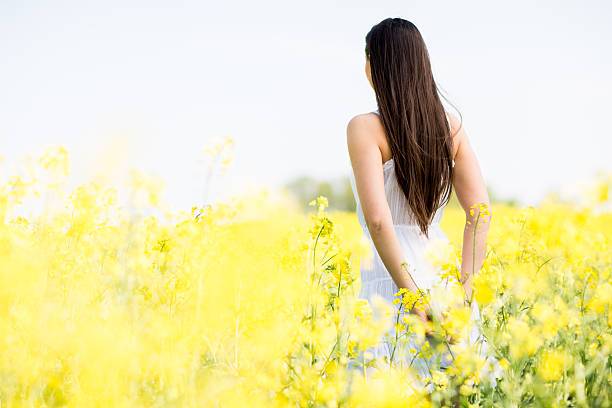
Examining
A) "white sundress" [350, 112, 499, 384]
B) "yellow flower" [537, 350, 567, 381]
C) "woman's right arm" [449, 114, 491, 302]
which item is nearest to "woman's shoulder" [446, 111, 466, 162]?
"woman's right arm" [449, 114, 491, 302]

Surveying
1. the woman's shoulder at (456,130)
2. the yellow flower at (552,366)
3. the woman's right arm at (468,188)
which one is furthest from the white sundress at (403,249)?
the yellow flower at (552,366)

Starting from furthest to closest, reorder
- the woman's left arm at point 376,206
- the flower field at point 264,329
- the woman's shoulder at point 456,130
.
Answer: the woman's shoulder at point 456,130 → the woman's left arm at point 376,206 → the flower field at point 264,329

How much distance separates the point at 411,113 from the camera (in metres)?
2.84

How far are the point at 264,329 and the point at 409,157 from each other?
36.2 inches

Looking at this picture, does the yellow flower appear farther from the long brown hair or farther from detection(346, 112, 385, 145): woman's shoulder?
detection(346, 112, 385, 145): woman's shoulder

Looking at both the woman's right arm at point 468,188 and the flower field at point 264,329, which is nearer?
the flower field at point 264,329

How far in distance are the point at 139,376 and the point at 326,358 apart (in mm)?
564

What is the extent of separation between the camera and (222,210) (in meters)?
2.76

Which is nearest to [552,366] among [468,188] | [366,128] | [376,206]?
[376,206]

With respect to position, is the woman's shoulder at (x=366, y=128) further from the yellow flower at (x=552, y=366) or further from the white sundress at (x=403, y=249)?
the yellow flower at (x=552, y=366)

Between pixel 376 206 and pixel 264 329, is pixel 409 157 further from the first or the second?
pixel 264 329

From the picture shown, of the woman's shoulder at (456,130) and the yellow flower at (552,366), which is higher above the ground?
the woman's shoulder at (456,130)

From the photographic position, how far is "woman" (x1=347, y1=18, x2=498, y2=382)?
9.22 ft

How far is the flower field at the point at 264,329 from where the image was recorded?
2.04 meters
